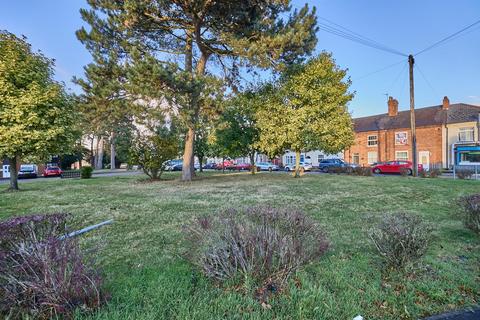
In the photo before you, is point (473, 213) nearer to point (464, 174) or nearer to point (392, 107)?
point (464, 174)

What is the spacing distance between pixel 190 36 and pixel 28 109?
8631 millimetres

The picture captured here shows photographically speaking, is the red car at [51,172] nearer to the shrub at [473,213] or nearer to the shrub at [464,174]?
the shrub at [473,213]

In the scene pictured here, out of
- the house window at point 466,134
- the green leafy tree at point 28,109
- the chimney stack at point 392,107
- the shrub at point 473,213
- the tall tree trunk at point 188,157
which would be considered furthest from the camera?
the chimney stack at point 392,107

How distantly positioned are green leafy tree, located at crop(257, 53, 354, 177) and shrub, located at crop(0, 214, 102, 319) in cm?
1611

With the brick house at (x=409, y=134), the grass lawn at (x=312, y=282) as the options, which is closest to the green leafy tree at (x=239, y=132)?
the brick house at (x=409, y=134)

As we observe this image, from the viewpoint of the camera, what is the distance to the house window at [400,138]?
1465 inches

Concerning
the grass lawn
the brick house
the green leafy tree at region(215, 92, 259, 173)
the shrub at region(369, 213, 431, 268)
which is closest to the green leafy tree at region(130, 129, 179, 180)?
the green leafy tree at region(215, 92, 259, 173)

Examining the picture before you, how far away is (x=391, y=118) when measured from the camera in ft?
135

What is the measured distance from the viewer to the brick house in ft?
111

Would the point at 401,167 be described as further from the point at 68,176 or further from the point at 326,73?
the point at 68,176

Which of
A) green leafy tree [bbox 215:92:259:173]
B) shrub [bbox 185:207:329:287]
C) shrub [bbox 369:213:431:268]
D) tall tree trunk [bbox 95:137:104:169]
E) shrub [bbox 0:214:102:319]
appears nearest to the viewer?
shrub [bbox 0:214:102:319]

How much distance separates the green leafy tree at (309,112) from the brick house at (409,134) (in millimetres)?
11651

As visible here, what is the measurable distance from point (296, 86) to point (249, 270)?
654 inches

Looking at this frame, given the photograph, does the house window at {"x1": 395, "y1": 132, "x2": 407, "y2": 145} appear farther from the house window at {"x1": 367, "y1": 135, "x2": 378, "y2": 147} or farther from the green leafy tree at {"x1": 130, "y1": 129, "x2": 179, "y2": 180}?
the green leafy tree at {"x1": 130, "y1": 129, "x2": 179, "y2": 180}
